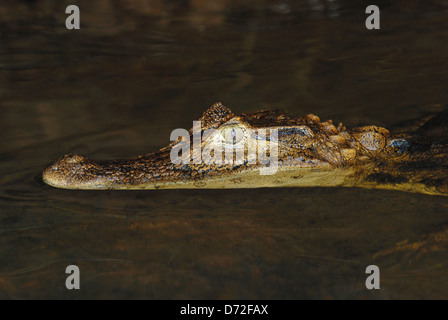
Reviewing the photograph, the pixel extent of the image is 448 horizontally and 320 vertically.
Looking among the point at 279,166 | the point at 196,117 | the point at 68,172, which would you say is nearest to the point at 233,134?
the point at 279,166

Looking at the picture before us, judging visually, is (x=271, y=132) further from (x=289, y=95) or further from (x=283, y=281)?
(x=289, y=95)

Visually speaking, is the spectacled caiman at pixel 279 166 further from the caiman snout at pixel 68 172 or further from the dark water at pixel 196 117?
the dark water at pixel 196 117

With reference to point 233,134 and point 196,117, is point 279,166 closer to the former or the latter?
point 233,134

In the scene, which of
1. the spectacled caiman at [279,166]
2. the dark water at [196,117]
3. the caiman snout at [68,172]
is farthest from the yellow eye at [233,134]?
the caiman snout at [68,172]

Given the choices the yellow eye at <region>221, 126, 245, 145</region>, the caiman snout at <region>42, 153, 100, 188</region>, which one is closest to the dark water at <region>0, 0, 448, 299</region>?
the caiman snout at <region>42, 153, 100, 188</region>
